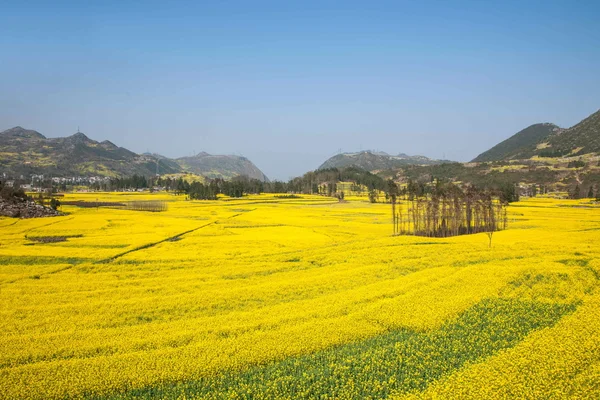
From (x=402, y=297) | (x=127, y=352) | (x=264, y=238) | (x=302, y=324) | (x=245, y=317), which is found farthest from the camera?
(x=264, y=238)

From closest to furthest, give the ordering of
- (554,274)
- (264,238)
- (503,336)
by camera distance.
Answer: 1. (503,336)
2. (554,274)
3. (264,238)

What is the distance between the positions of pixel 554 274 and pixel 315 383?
77.7 ft

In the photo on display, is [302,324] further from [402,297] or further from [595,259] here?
[595,259]

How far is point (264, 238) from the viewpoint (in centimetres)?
5188

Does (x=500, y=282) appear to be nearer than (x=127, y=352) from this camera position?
No

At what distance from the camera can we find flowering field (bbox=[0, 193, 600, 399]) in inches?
574

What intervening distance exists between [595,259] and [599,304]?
14599 millimetres

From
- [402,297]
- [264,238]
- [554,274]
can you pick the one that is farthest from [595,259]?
[264,238]

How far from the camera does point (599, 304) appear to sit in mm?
22812

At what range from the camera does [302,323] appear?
20.2 m

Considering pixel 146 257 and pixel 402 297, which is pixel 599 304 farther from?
pixel 146 257

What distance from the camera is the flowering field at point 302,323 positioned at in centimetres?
1459

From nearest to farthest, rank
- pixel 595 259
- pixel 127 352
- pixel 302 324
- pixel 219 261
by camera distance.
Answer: pixel 127 352 < pixel 302 324 < pixel 595 259 < pixel 219 261

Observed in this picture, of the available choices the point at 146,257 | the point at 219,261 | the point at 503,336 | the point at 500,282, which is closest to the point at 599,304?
the point at 500,282
